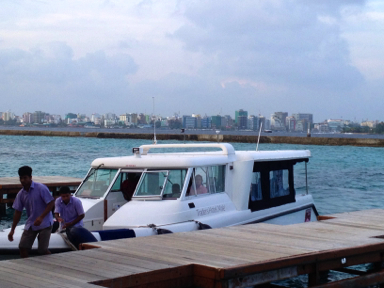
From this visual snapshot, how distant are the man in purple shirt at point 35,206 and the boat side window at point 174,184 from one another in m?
3.47

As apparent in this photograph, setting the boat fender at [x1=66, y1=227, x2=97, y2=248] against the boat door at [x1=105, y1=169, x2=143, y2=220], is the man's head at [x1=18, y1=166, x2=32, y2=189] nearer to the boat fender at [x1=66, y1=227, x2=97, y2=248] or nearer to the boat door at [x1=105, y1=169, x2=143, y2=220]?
the boat fender at [x1=66, y1=227, x2=97, y2=248]

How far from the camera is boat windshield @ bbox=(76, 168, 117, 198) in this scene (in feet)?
40.1

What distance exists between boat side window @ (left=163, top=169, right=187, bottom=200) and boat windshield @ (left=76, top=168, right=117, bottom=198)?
132 cm

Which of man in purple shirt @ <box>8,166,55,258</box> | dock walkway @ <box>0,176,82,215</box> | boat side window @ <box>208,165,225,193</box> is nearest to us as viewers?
man in purple shirt @ <box>8,166,55,258</box>

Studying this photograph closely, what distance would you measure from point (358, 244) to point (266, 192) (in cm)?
459

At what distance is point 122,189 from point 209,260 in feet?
14.9

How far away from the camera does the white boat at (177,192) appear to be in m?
11.2

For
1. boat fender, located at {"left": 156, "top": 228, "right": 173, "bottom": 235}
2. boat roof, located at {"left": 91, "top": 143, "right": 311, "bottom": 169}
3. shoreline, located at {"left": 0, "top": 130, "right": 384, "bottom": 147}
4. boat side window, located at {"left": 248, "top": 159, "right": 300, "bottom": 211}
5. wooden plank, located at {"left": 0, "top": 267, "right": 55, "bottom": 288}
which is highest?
boat roof, located at {"left": 91, "top": 143, "right": 311, "bottom": 169}

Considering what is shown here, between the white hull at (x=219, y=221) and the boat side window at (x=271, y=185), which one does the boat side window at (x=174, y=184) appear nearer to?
the white hull at (x=219, y=221)

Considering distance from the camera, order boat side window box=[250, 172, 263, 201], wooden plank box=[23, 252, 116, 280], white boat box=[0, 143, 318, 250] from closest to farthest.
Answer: wooden plank box=[23, 252, 116, 280] < white boat box=[0, 143, 318, 250] < boat side window box=[250, 172, 263, 201]

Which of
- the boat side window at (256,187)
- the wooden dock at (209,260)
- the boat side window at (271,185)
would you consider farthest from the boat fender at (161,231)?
the boat side window at (256,187)

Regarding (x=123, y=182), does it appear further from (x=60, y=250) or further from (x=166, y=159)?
(x=60, y=250)

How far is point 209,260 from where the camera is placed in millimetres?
8125

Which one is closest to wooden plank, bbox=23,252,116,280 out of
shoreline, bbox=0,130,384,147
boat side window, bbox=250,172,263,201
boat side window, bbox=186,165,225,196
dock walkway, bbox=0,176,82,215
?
boat side window, bbox=186,165,225,196
